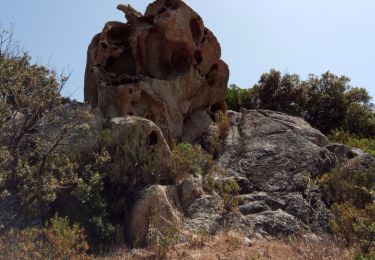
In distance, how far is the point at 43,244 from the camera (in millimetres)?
7367

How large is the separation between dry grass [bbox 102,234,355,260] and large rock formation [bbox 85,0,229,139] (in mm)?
4416

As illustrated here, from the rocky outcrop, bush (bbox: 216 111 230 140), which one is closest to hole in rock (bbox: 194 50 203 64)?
bush (bbox: 216 111 230 140)

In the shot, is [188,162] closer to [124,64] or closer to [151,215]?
[151,215]

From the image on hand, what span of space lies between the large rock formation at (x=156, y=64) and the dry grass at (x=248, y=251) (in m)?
4.42

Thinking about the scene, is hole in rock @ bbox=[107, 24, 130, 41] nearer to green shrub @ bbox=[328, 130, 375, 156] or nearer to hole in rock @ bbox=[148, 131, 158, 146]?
hole in rock @ bbox=[148, 131, 158, 146]

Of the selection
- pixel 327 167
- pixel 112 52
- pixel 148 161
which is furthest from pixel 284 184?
pixel 112 52

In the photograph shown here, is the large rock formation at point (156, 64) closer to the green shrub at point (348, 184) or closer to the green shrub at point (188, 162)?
the green shrub at point (188, 162)

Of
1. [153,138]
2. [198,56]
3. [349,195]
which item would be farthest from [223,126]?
[349,195]

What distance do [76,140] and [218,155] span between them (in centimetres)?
413

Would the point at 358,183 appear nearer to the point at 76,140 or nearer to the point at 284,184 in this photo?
the point at 284,184

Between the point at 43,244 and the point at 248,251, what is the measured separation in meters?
3.44

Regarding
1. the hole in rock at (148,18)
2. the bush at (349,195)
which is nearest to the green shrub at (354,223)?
the bush at (349,195)

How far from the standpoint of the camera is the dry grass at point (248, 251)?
836cm

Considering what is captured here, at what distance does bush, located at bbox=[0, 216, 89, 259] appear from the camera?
7.03 meters
